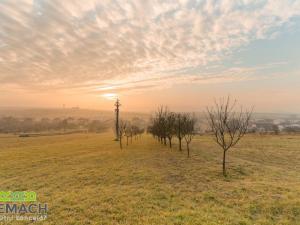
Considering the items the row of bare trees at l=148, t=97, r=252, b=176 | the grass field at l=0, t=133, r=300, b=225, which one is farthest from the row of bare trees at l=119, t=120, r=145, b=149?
the grass field at l=0, t=133, r=300, b=225

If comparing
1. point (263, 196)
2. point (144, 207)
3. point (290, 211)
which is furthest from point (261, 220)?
point (144, 207)

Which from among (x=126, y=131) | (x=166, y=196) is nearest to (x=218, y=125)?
(x=166, y=196)

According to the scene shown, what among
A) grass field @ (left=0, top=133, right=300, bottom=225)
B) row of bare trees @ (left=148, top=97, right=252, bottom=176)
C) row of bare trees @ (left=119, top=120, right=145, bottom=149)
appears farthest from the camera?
row of bare trees @ (left=119, top=120, right=145, bottom=149)

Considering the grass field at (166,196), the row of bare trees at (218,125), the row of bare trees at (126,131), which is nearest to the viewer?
the grass field at (166,196)

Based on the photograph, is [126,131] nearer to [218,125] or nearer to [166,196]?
[218,125]

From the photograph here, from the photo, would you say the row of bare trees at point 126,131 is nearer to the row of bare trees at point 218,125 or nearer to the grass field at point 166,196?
the row of bare trees at point 218,125

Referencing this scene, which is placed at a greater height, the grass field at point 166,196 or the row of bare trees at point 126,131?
the row of bare trees at point 126,131

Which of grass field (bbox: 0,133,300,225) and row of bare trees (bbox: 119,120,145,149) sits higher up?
row of bare trees (bbox: 119,120,145,149)

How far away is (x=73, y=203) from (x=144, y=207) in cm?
334

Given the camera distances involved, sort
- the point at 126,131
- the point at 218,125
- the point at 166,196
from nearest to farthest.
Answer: the point at 166,196
the point at 218,125
the point at 126,131

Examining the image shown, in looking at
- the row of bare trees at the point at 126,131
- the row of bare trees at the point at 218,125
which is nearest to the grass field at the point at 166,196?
the row of bare trees at the point at 218,125

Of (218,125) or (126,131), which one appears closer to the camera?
(218,125)

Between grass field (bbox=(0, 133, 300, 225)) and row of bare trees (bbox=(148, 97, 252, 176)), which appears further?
row of bare trees (bbox=(148, 97, 252, 176))

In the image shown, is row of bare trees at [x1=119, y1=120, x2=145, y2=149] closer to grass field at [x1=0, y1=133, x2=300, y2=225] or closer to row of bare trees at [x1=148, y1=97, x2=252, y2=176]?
row of bare trees at [x1=148, y1=97, x2=252, y2=176]
